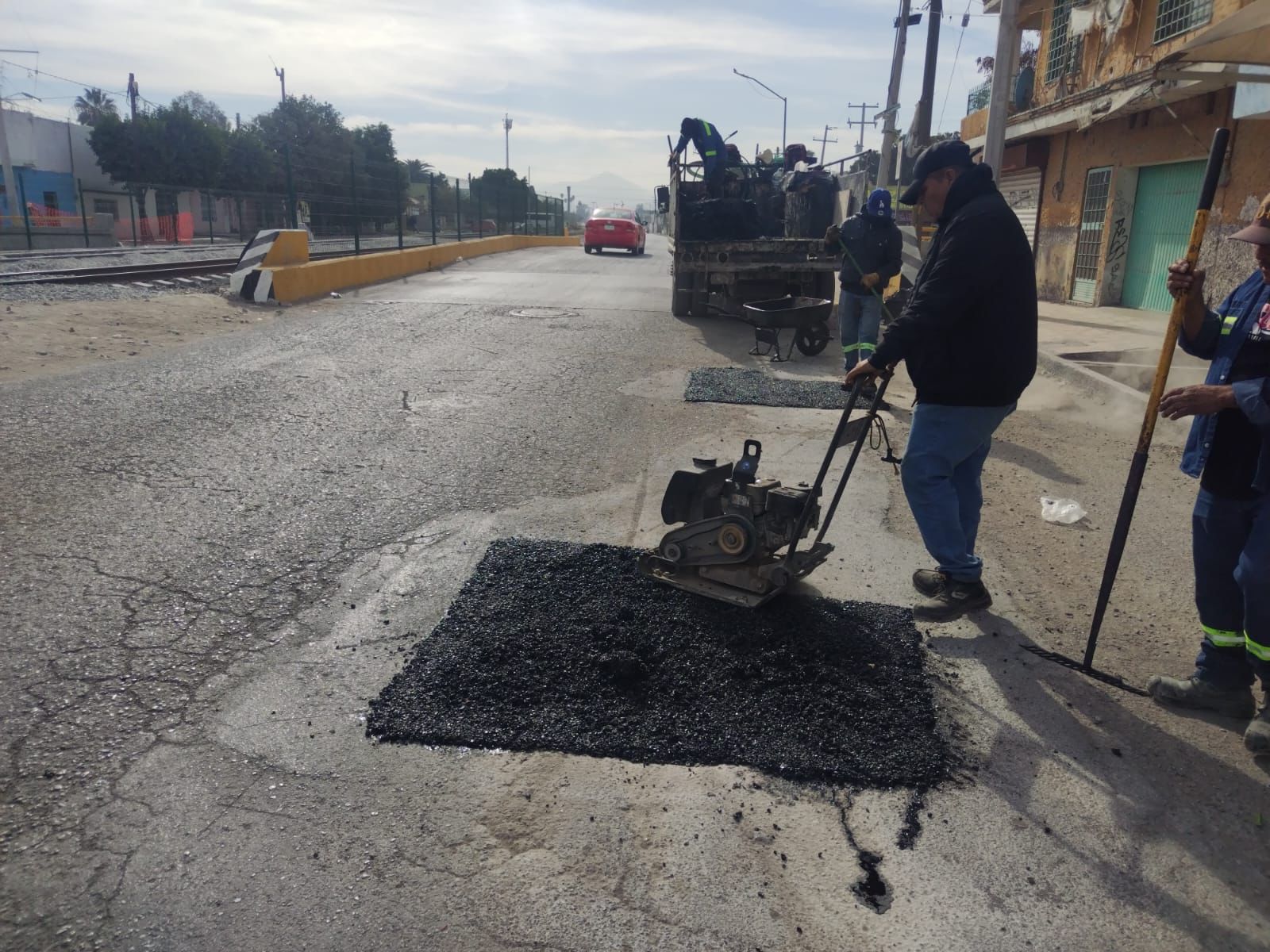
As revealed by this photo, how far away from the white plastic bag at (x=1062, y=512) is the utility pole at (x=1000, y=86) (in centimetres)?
1023

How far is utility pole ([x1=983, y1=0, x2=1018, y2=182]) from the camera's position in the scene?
13812 millimetres

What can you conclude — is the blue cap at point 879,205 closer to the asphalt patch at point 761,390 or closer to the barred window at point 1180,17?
the asphalt patch at point 761,390

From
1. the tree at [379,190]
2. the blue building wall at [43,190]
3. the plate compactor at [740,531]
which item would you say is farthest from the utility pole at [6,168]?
the plate compactor at [740,531]

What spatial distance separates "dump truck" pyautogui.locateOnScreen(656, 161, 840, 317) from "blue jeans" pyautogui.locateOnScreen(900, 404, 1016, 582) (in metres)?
8.40

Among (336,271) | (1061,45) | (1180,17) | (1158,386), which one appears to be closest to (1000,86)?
(1180,17)

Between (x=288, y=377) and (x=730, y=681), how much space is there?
20.8ft

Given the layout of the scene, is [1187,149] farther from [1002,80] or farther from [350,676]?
[350,676]

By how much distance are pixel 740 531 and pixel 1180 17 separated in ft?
51.4

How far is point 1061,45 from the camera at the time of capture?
63.4 feet

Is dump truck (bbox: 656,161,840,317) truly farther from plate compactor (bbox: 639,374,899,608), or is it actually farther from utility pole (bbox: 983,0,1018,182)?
plate compactor (bbox: 639,374,899,608)

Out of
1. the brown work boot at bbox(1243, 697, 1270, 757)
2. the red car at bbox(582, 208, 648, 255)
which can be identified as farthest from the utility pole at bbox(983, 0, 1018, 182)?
the red car at bbox(582, 208, 648, 255)

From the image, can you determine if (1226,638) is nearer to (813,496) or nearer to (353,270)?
(813,496)

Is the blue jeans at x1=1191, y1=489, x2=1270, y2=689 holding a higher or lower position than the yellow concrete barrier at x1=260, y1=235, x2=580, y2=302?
lower

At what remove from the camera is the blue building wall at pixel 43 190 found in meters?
38.6
